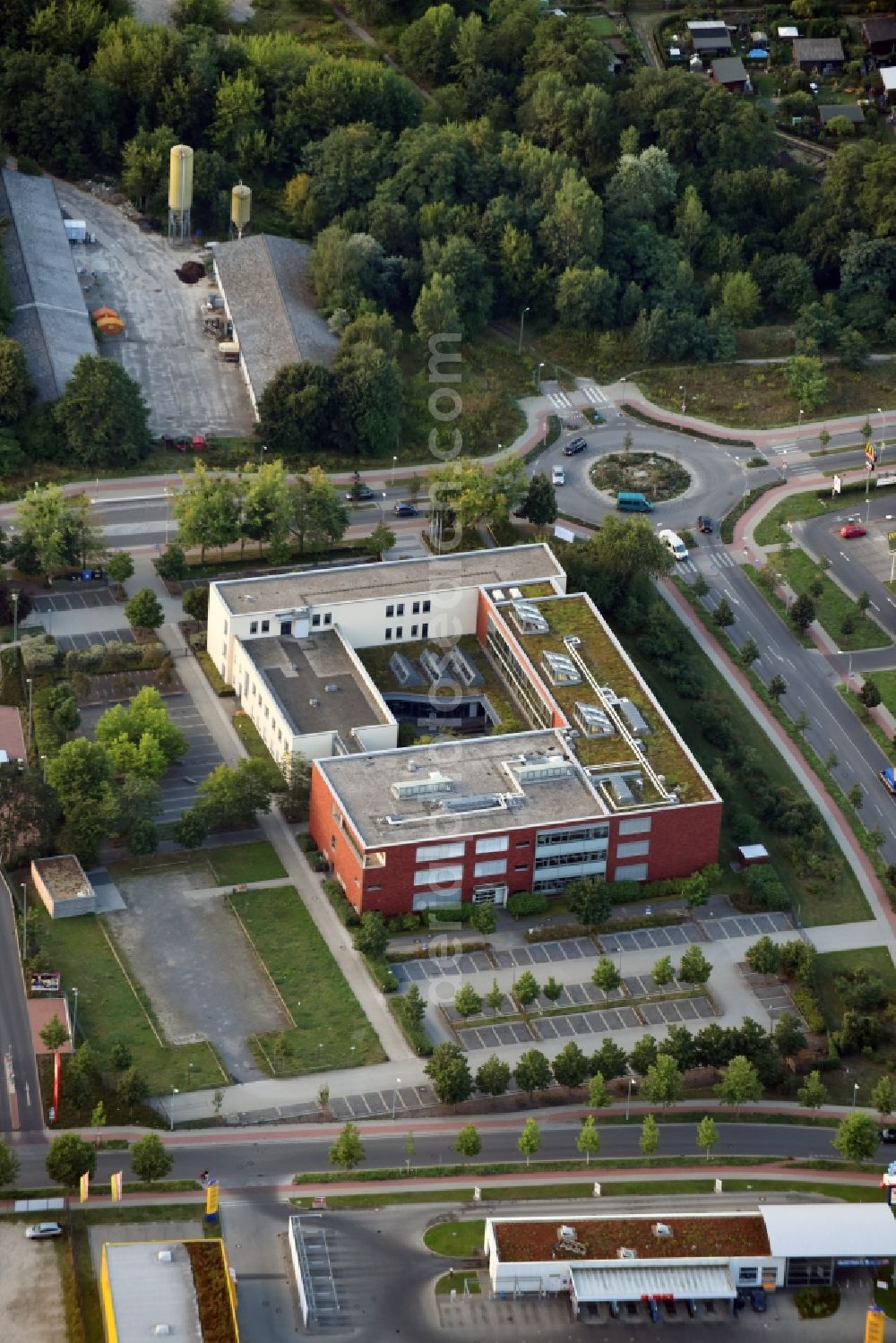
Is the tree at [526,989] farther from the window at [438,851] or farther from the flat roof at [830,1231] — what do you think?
the flat roof at [830,1231]

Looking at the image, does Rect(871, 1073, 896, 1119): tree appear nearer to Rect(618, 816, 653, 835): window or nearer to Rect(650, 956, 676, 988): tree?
Rect(650, 956, 676, 988): tree

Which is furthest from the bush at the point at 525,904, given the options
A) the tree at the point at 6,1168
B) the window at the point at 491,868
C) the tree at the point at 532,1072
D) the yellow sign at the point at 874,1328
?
the tree at the point at 6,1168

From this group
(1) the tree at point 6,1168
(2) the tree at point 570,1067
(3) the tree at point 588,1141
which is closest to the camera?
(1) the tree at point 6,1168

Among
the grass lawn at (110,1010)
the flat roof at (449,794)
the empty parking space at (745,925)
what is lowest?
the empty parking space at (745,925)

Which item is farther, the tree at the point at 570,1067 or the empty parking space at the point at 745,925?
the empty parking space at the point at 745,925

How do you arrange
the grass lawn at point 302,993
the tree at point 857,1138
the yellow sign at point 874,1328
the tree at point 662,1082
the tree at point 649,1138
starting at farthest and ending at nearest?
the grass lawn at point 302,993, the tree at point 662,1082, the tree at point 857,1138, the tree at point 649,1138, the yellow sign at point 874,1328

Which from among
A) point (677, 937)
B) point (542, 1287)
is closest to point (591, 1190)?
point (542, 1287)

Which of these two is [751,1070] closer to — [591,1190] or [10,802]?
[591,1190]

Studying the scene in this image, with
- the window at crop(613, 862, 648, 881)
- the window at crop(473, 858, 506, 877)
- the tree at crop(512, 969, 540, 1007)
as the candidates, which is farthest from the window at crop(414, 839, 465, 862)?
the window at crop(613, 862, 648, 881)
